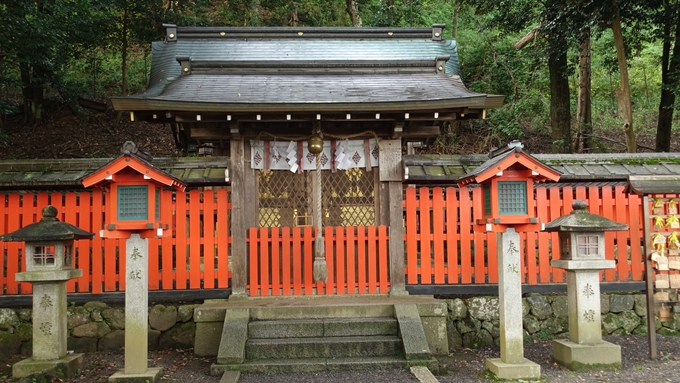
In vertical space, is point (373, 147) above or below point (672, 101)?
below

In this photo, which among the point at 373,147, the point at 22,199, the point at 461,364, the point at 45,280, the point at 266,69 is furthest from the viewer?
the point at 266,69

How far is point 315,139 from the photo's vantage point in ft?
24.8

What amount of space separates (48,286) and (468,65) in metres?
18.0

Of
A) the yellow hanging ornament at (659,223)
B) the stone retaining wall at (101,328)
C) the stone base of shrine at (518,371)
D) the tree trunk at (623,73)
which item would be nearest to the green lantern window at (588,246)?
the yellow hanging ornament at (659,223)

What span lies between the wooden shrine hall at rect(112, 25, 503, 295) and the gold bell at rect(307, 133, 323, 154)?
0.02 metres

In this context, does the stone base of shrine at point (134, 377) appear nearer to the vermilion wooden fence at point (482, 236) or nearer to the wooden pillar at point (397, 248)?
the wooden pillar at point (397, 248)

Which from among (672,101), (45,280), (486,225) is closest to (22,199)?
(45,280)

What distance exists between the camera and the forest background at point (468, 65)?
12.1m

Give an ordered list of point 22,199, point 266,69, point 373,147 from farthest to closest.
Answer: point 266,69, point 373,147, point 22,199

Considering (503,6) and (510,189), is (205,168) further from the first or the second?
(503,6)

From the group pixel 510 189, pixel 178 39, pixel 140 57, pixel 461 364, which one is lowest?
pixel 461 364

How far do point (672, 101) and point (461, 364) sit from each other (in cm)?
1149

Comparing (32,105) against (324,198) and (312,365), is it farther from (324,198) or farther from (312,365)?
(312,365)

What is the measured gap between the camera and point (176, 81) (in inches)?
324
